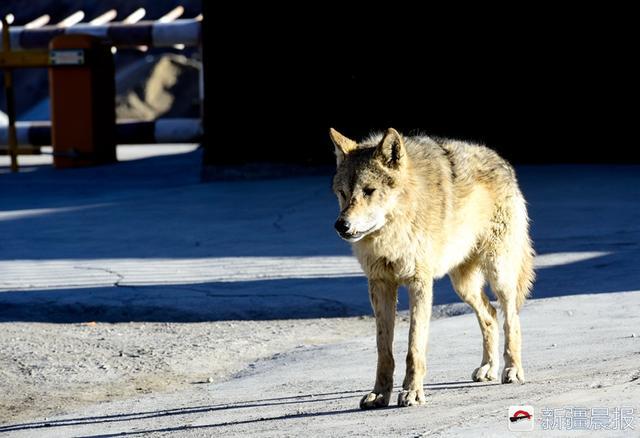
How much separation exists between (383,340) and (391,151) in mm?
956

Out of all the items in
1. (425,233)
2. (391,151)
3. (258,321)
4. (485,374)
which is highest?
(391,151)

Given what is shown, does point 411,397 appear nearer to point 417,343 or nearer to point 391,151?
point 417,343

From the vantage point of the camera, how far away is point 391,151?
18.9 ft

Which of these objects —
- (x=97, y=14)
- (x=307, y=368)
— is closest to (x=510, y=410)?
(x=307, y=368)

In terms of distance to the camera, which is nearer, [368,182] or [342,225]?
[342,225]

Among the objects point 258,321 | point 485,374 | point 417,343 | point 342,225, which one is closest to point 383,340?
point 417,343

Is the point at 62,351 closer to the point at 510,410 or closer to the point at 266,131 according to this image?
the point at 510,410

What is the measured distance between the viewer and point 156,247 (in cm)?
1143

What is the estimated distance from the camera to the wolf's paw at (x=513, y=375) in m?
6.14

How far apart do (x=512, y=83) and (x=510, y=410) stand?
1212cm

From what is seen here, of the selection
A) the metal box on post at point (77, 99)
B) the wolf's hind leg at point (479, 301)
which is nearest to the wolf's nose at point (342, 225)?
the wolf's hind leg at point (479, 301)

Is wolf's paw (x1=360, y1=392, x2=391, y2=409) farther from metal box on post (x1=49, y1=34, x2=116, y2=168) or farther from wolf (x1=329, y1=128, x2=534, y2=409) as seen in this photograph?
metal box on post (x1=49, y1=34, x2=116, y2=168)

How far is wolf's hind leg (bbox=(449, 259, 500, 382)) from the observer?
642 centimetres

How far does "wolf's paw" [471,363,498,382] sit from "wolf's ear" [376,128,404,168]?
134 cm
